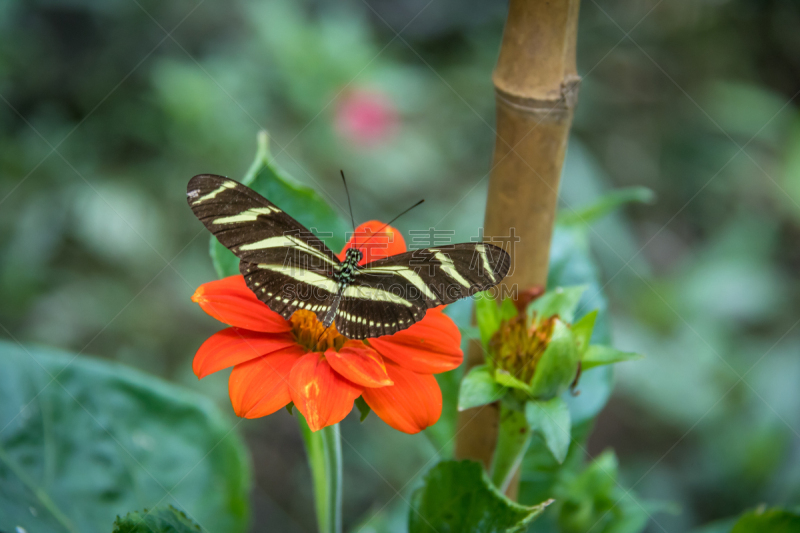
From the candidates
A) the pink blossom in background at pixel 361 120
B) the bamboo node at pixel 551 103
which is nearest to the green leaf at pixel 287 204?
the bamboo node at pixel 551 103

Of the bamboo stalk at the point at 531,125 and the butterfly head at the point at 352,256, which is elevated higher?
the bamboo stalk at the point at 531,125

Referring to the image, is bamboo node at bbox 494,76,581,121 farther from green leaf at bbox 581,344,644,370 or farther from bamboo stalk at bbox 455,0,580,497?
→ green leaf at bbox 581,344,644,370

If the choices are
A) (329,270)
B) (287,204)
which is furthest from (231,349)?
(287,204)

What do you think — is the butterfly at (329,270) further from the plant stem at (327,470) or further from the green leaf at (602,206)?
the green leaf at (602,206)

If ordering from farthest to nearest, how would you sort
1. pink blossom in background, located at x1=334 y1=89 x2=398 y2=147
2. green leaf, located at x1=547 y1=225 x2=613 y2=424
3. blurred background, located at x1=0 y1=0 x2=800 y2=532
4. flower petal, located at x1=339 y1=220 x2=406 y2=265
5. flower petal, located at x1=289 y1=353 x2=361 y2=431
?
pink blossom in background, located at x1=334 y1=89 x2=398 y2=147, blurred background, located at x1=0 y1=0 x2=800 y2=532, green leaf, located at x1=547 y1=225 x2=613 y2=424, flower petal, located at x1=339 y1=220 x2=406 y2=265, flower petal, located at x1=289 y1=353 x2=361 y2=431

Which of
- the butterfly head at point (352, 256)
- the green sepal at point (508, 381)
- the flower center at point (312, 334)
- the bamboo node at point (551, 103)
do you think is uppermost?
the bamboo node at point (551, 103)

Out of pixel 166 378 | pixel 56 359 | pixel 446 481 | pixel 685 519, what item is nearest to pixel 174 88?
pixel 166 378

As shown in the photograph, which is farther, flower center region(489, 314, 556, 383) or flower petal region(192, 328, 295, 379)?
flower center region(489, 314, 556, 383)

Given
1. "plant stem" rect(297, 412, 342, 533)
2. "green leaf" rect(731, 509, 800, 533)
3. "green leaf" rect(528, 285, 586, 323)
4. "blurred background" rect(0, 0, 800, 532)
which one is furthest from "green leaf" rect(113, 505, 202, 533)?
"blurred background" rect(0, 0, 800, 532)
